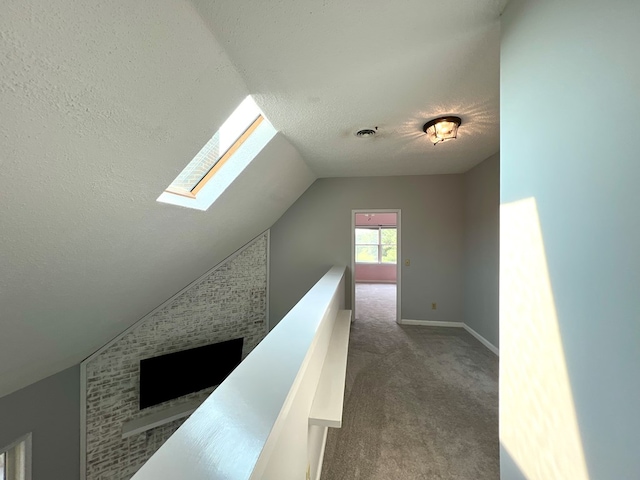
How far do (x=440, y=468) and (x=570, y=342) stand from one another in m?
1.39

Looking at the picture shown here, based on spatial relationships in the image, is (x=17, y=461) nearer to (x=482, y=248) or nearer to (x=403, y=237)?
(x=403, y=237)

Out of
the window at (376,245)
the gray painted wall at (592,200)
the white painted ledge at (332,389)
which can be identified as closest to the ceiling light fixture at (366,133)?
the gray painted wall at (592,200)

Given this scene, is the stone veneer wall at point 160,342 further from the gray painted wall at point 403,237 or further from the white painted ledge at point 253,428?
the white painted ledge at point 253,428

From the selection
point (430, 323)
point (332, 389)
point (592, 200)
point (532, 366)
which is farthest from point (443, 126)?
point (430, 323)

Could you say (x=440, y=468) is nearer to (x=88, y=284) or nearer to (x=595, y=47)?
(x=595, y=47)

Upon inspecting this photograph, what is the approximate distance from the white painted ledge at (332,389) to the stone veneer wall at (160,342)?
6.68 ft

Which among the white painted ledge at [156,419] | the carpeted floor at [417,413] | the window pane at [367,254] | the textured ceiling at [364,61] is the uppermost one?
the textured ceiling at [364,61]

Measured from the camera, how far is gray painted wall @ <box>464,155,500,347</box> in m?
2.91

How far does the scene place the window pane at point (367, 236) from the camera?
322 inches

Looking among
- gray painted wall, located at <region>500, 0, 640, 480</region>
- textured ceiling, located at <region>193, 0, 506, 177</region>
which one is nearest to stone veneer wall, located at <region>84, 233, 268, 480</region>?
textured ceiling, located at <region>193, 0, 506, 177</region>

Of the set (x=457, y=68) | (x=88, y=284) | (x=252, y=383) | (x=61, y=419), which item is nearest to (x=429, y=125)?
(x=457, y=68)

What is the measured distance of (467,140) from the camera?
2.47 m

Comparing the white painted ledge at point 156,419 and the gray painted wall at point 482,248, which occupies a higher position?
the gray painted wall at point 482,248

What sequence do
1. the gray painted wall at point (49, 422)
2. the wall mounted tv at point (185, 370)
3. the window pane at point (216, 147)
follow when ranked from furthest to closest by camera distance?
the wall mounted tv at point (185, 370)
the gray painted wall at point (49, 422)
the window pane at point (216, 147)
